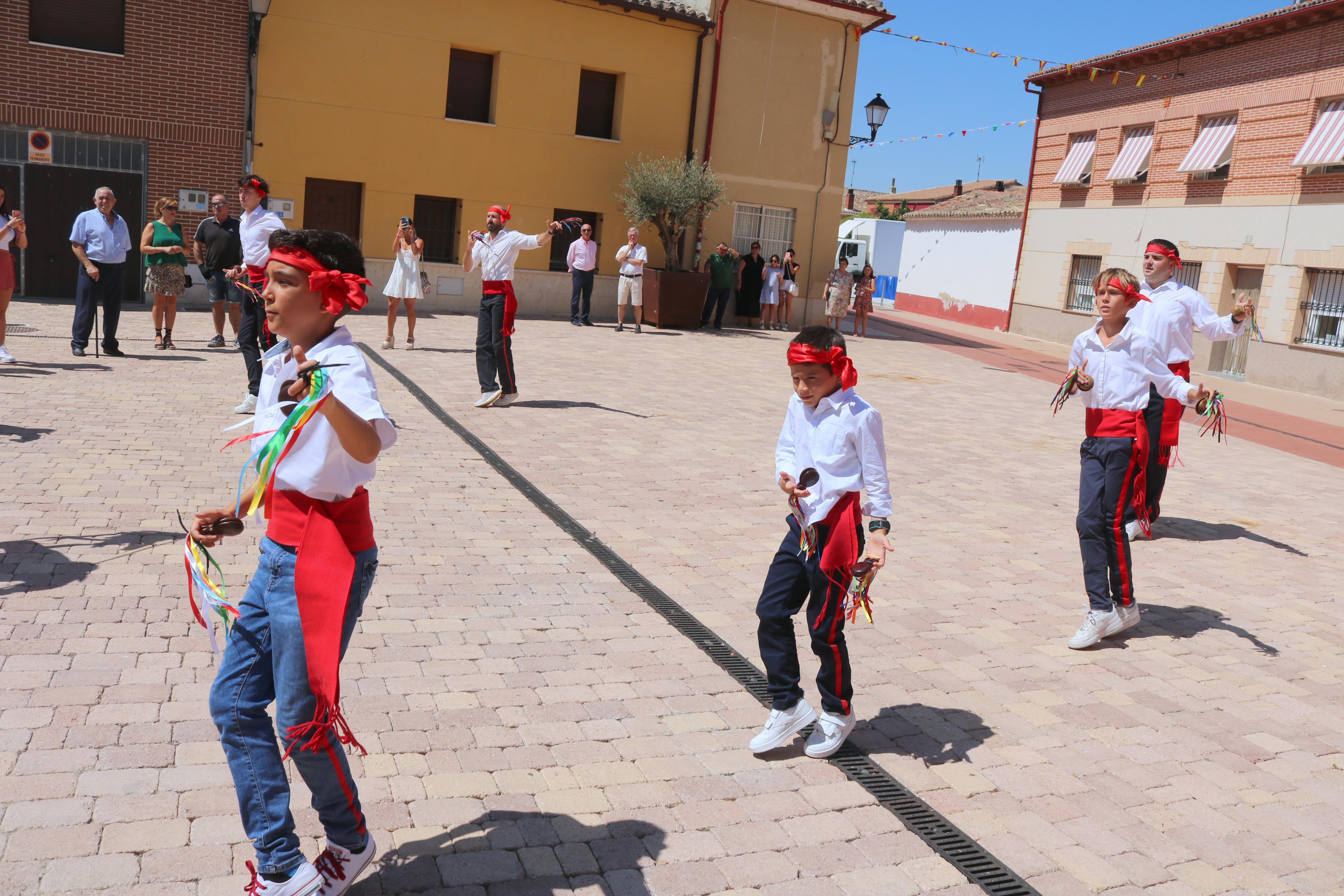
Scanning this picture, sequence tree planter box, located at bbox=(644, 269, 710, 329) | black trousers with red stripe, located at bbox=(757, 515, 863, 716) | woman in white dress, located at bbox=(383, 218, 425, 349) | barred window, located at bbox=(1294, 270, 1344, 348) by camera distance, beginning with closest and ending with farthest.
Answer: black trousers with red stripe, located at bbox=(757, 515, 863, 716) < woman in white dress, located at bbox=(383, 218, 425, 349) < barred window, located at bbox=(1294, 270, 1344, 348) < tree planter box, located at bbox=(644, 269, 710, 329)

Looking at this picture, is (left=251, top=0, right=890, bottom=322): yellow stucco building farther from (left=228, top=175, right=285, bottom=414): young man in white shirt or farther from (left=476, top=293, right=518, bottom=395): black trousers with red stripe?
(left=228, top=175, right=285, bottom=414): young man in white shirt

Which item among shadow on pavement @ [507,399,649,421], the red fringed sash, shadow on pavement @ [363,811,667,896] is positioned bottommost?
shadow on pavement @ [363,811,667,896]

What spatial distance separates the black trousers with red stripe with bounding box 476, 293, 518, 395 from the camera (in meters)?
10.1

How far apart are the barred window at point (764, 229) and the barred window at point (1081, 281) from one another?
779 cm

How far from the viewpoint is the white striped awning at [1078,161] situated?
26.3m

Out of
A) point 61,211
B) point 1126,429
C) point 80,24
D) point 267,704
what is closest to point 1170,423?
point 1126,429

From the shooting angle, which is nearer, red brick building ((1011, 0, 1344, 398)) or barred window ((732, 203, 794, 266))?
red brick building ((1011, 0, 1344, 398))

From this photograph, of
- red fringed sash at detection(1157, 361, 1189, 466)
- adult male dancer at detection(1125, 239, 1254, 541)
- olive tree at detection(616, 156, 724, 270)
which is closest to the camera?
adult male dancer at detection(1125, 239, 1254, 541)

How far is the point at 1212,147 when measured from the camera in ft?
72.9

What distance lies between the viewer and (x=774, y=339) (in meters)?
20.9

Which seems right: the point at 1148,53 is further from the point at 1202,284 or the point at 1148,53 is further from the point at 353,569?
the point at 353,569

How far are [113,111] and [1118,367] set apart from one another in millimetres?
16709

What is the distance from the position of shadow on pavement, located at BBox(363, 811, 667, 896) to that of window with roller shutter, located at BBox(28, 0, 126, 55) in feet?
57.7

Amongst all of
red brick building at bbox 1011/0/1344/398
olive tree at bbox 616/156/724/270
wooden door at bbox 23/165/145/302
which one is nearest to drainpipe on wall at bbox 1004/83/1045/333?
red brick building at bbox 1011/0/1344/398
